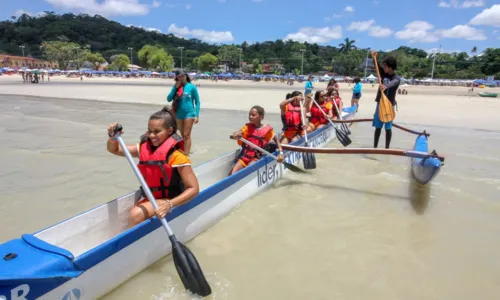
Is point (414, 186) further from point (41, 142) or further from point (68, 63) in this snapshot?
point (68, 63)

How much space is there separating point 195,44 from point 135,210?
202 meters

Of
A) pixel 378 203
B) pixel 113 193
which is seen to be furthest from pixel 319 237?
pixel 113 193

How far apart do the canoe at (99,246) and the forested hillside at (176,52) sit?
8654 cm

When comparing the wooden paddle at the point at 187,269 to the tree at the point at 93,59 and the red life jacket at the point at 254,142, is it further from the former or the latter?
the tree at the point at 93,59

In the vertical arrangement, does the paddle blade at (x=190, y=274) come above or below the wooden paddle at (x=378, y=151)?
below

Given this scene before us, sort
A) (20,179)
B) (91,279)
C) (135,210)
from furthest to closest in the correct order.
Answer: (20,179)
(135,210)
(91,279)

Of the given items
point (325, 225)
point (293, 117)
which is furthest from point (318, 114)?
point (325, 225)

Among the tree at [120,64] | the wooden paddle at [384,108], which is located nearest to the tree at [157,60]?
the tree at [120,64]

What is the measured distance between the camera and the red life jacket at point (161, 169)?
3131 mm

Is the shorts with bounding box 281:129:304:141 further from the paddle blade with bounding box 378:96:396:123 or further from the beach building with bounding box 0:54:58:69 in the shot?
the beach building with bounding box 0:54:58:69

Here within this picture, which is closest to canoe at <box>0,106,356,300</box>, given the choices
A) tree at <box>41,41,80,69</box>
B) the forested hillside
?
the forested hillside

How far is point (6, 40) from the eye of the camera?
149875 mm

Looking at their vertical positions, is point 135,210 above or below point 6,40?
below

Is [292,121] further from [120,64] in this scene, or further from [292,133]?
[120,64]
